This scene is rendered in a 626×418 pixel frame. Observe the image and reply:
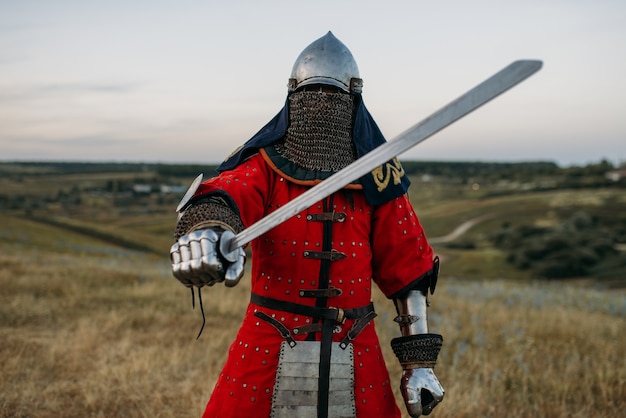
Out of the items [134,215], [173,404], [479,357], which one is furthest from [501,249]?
[173,404]

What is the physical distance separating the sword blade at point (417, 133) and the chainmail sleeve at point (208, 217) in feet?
0.51

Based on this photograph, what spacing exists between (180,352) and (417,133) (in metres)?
4.85

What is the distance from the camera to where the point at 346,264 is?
2.75m

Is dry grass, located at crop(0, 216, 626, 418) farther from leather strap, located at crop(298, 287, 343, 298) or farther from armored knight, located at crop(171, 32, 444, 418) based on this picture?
leather strap, located at crop(298, 287, 343, 298)

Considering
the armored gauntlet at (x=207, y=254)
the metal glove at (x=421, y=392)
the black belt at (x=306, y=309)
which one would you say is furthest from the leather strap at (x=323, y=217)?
the metal glove at (x=421, y=392)

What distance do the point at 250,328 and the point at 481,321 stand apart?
20.7 feet

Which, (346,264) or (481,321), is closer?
(346,264)

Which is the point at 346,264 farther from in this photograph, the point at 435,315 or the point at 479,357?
the point at 435,315

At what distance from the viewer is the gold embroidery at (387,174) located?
2.86 metres

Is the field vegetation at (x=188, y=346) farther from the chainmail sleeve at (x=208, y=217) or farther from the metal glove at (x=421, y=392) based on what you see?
the metal glove at (x=421, y=392)

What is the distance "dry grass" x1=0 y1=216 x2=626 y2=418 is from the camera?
482 centimetres

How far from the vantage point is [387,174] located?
292cm

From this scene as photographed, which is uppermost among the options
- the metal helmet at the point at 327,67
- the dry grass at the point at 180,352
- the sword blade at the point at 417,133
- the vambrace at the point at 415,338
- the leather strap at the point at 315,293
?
the metal helmet at the point at 327,67

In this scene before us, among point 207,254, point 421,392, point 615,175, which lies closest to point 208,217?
point 207,254
